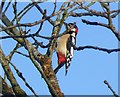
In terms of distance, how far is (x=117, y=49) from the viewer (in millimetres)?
3150

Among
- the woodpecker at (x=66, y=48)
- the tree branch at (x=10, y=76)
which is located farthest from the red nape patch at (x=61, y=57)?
the tree branch at (x=10, y=76)

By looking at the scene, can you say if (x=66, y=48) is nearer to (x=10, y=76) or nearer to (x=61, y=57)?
(x=61, y=57)

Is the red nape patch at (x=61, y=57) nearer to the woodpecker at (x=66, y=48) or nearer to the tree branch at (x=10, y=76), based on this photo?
the woodpecker at (x=66, y=48)

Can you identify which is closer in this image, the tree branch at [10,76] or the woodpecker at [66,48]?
the tree branch at [10,76]

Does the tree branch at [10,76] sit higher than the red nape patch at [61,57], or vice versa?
the tree branch at [10,76]

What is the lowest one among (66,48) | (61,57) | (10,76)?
(61,57)

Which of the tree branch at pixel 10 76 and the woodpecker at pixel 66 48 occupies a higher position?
the tree branch at pixel 10 76

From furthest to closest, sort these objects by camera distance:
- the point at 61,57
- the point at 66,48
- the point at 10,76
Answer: the point at 66,48
the point at 61,57
the point at 10,76

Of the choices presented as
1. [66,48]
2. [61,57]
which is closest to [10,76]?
[61,57]

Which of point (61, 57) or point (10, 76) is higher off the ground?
point (10, 76)

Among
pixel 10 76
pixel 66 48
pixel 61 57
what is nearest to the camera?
pixel 10 76

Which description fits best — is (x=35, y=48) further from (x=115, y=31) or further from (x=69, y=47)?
(x=69, y=47)

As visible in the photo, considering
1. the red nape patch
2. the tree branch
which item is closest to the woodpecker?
the red nape patch

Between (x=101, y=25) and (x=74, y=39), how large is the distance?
12.0ft
